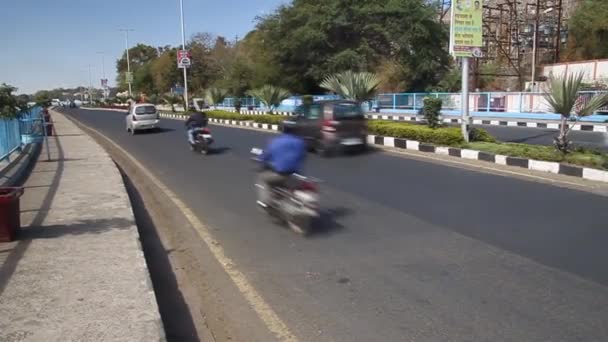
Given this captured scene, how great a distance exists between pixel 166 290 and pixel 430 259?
2.70 m

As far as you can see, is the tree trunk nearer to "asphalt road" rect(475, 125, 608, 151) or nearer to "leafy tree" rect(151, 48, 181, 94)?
"asphalt road" rect(475, 125, 608, 151)

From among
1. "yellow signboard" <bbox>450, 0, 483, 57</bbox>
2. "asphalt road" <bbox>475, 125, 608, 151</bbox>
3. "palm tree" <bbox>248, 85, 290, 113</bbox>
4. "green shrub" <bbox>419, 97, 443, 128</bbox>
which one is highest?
"yellow signboard" <bbox>450, 0, 483, 57</bbox>

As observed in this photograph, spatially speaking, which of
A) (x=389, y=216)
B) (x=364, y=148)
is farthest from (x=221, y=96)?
(x=389, y=216)

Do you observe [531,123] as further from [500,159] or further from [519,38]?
Result: [519,38]

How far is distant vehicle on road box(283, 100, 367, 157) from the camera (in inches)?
527

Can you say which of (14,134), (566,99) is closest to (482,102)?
(566,99)

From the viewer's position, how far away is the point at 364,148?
47.8ft

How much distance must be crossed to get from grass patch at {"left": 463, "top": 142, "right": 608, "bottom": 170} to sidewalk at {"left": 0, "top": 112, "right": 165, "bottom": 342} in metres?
8.71

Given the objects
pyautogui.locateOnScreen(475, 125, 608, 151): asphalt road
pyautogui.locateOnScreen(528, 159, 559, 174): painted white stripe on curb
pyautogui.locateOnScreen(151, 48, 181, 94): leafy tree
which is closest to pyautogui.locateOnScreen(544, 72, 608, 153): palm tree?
pyautogui.locateOnScreen(528, 159, 559, 174): painted white stripe on curb

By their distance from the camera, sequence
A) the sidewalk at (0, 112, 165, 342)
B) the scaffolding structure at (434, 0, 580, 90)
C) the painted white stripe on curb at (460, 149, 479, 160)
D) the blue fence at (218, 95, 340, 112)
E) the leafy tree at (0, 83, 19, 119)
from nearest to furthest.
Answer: the sidewalk at (0, 112, 165, 342)
the leafy tree at (0, 83, 19, 119)
the painted white stripe on curb at (460, 149, 479, 160)
the blue fence at (218, 95, 340, 112)
the scaffolding structure at (434, 0, 580, 90)

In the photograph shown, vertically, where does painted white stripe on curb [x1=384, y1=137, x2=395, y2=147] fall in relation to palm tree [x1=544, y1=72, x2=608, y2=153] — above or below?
below

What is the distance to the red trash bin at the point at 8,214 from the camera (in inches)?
232

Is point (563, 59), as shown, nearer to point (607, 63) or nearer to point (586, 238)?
point (607, 63)

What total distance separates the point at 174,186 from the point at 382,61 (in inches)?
1433
